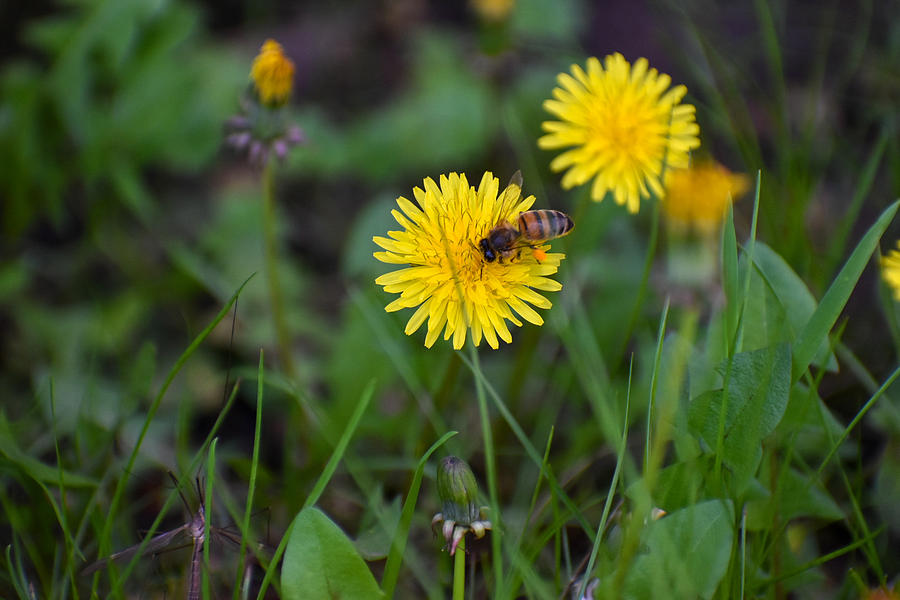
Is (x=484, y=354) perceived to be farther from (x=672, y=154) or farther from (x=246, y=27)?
(x=246, y=27)

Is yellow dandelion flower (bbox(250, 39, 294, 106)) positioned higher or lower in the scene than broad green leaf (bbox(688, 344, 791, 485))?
higher

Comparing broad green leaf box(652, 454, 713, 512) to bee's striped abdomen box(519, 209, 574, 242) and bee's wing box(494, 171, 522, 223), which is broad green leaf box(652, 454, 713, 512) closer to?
bee's striped abdomen box(519, 209, 574, 242)

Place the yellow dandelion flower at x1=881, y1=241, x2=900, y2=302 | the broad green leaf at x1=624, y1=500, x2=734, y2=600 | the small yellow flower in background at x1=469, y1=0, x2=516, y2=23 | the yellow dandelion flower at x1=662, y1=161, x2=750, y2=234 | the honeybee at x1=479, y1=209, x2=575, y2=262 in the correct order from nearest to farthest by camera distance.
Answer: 1. the broad green leaf at x1=624, y1=500, x2=734, y2=600
2. the honeybee at x1=479, y1=209, x2=575, y2=262
3. the yellow dandelion flower at x1=881, y1=241, x2=900, y2=302
4. the yellow dandelion flower at x1=662, y1=161, x2=750, y2=234
5. the small yellow flower in background at x1=469, y1=0, x2=516, y2=23

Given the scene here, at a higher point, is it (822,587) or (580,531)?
(580,531)

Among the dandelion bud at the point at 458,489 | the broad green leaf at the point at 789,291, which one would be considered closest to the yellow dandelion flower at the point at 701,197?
the broad green leaf at the point at 789,291

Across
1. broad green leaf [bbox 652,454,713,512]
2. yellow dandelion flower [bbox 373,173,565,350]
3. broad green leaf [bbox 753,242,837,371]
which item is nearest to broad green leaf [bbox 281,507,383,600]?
yellow dandelion flower [bbox 373,173,565,350]

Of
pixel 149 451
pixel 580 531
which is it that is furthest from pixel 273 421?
pixel 580 531
